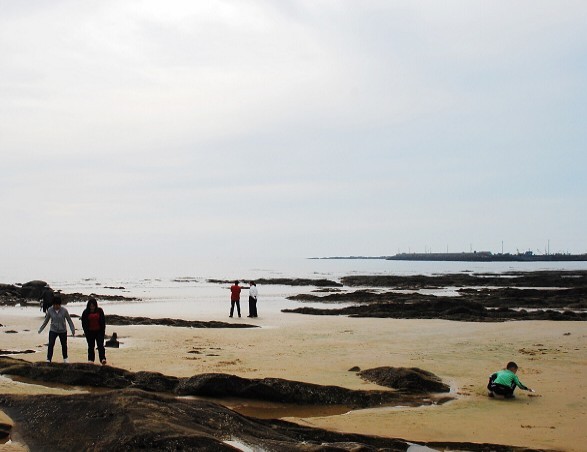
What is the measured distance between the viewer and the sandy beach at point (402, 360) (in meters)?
9.22

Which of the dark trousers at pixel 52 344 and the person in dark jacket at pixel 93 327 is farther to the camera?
the person in dark jacket at pixel 93 327

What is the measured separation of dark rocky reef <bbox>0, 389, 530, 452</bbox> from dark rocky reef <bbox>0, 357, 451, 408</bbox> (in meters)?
2.59

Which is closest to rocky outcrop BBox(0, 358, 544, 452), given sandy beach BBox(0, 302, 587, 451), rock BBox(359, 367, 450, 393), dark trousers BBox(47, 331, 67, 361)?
sandy beach BBox(0, 302, 587, 451)

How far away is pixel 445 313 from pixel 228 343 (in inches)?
556

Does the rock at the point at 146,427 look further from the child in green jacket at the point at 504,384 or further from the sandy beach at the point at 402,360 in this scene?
the child in green jacket at the point at 504,384

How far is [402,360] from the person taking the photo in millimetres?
15383

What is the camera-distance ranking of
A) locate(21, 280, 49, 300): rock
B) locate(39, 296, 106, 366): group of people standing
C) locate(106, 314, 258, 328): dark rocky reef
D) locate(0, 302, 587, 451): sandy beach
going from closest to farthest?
locate(0, 302, 587, 451): sandy beach → locate(39, 296, 106, 366): group of people standing → locate(106, 314, 258, 328): dark rocky reef → locate(21, 280, 49, 300): rock

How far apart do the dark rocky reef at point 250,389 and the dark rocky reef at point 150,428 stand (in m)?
2.59

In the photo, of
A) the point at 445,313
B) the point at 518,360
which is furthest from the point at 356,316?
the point at 518,360

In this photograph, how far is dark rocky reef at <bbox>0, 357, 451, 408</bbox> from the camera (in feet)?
35.8

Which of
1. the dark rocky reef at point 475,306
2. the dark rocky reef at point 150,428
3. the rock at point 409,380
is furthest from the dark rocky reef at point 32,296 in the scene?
Answer: the dark rocky reef at point 150,428

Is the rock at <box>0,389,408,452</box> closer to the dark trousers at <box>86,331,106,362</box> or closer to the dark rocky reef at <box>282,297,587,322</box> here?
the dark trousers at <box>86,331,106,362</box>

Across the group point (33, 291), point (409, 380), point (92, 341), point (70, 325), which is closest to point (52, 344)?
point (70, 325)

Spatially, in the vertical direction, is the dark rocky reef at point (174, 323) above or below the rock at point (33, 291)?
above
